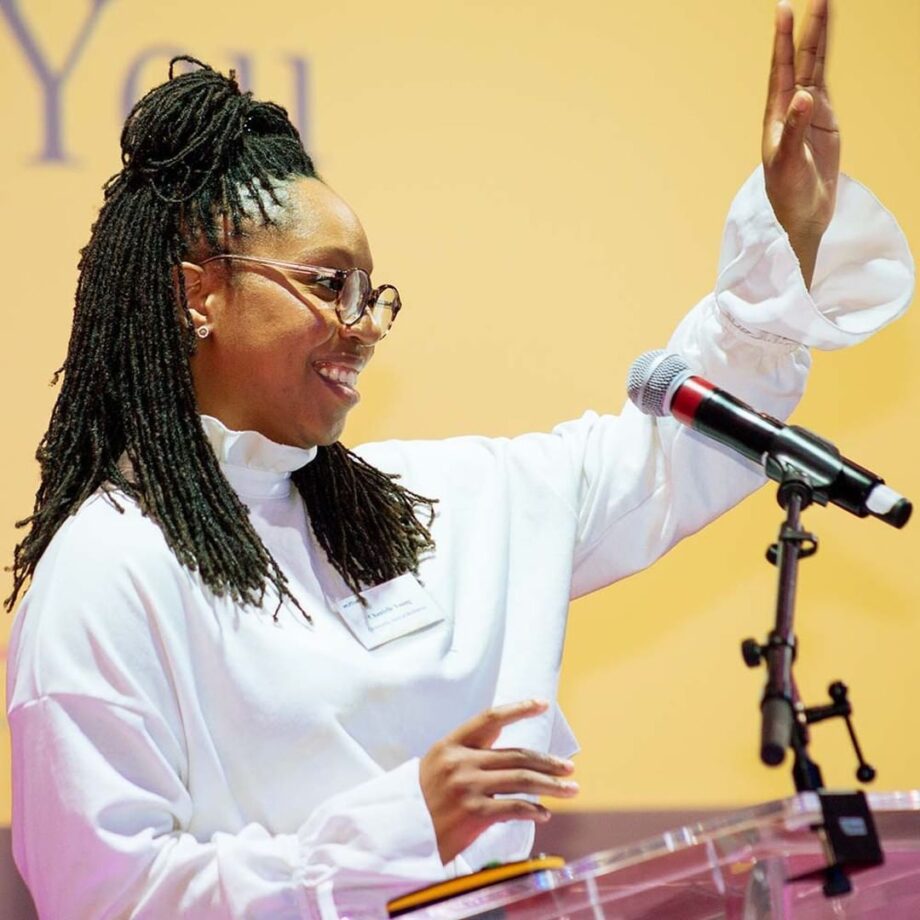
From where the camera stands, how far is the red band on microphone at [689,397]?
1.60 meters

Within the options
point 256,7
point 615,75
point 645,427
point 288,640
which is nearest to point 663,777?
point 645,427

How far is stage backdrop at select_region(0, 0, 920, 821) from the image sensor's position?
255 cm

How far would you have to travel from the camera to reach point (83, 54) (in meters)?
2.55

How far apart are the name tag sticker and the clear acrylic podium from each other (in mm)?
616

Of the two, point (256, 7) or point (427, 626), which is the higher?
point (256, 7)

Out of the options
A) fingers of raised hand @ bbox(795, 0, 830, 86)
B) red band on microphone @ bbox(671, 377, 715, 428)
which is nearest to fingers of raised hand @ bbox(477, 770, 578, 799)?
red band on microphone @ bbox(671, 377, 715, 428)

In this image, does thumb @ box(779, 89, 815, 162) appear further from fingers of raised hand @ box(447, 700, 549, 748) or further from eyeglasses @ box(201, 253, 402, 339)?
fingers of raised hand @ box(447, 700, 549, 748)

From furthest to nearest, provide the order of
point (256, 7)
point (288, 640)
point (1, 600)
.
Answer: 1. point (256, 7)
2. point (1, 600)
3. point (288, 640)

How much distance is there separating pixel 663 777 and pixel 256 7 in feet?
4.55

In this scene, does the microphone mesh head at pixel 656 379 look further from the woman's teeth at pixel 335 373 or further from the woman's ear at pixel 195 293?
the woman's ear at pixel 195 293

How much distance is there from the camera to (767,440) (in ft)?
4.95

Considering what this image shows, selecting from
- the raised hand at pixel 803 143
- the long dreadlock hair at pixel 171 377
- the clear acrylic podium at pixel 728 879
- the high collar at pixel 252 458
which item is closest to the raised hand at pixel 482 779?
the clear acrylic podium at pixel 728 879

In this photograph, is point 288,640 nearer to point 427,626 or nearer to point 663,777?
point 427,626

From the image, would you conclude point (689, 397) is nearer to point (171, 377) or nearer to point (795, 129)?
point (795, 129)
